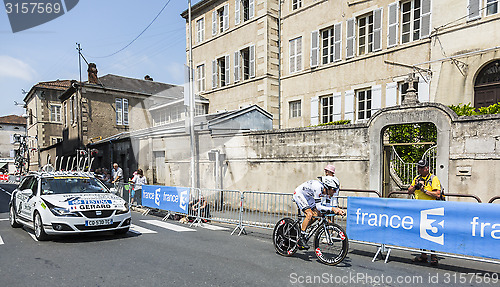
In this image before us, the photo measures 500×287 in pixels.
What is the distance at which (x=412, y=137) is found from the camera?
1081cm

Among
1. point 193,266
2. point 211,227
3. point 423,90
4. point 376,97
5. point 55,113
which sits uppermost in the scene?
point 55,113

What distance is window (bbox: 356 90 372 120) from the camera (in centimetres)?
1602

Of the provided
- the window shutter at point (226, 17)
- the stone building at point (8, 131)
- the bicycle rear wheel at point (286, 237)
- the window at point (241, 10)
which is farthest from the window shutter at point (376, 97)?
the stone building at point (8, 131)

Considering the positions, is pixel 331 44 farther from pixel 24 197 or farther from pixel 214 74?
pixel 24 197

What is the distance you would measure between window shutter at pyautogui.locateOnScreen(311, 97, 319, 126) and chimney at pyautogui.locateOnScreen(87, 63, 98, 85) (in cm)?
2322

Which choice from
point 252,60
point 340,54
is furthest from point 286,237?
point 252,60

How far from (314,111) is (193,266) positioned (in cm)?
1358

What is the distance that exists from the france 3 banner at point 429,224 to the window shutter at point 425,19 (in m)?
10.3

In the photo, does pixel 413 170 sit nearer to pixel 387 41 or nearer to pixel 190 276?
pixel 387 41

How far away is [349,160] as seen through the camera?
11.3m

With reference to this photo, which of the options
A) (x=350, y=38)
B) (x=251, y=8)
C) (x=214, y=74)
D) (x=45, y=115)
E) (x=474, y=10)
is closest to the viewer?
(x=474, y=10)

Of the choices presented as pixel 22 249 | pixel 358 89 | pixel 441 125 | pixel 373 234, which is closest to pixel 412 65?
pixel 358 89

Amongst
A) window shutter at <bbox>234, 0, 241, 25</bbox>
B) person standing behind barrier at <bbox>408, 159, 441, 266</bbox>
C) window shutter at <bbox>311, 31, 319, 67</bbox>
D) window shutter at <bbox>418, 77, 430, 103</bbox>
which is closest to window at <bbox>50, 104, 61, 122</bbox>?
window shutter at <bbox>234, 0, 241, 25</bbox>

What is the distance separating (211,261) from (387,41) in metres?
13.0
